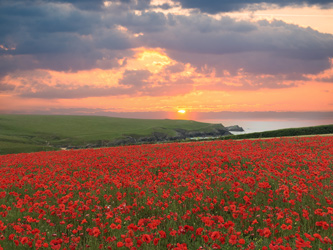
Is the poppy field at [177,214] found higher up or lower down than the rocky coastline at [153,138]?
higher up

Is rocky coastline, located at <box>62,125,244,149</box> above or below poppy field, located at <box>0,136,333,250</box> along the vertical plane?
below

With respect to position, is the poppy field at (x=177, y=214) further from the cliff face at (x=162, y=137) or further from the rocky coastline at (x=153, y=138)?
the cliff face at (x=162, y=137)

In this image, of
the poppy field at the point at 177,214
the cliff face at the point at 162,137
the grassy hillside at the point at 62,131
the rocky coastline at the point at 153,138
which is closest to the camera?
the poppy field at the point at 177,214

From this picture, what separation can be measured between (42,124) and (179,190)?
391ft

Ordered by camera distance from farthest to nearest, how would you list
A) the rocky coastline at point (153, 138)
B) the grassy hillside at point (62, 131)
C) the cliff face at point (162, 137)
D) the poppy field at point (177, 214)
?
the cliff face at point (162, 137) → the grassy hillside at point (62, 131) → the rocky coastline at point (153, 138) → the poppy field at point (177, 214)

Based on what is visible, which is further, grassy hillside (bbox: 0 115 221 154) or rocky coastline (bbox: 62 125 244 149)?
grassy hillside (bbox: 0 115 221 154)

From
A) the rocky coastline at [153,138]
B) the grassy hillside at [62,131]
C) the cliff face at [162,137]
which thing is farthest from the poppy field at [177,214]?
the grassy hillside at [62,131]

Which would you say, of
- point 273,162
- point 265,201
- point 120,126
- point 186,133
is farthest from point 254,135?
point 120,126

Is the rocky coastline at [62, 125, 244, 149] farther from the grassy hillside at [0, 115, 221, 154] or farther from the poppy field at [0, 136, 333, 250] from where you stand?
the poppy field at [0, 136, 333, 250]

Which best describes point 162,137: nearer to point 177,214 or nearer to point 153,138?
point 153,138

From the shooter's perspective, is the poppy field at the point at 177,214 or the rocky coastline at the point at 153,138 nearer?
the poppy field at the point at 177,214

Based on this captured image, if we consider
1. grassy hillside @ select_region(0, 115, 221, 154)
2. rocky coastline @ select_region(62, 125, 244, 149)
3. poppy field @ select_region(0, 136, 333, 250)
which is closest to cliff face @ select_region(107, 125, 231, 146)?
rocky coastline @ select_region(62, 125, 244, 149)

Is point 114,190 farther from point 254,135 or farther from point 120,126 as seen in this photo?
point 120,126

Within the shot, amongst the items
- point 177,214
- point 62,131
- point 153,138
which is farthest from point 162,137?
point 177,214
